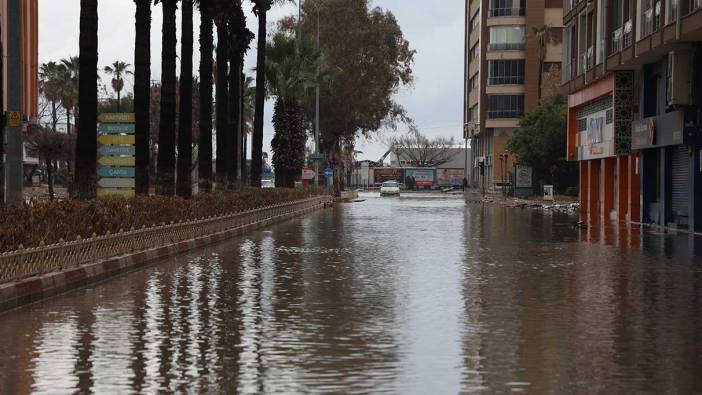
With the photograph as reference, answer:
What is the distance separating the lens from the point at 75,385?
8.71 meters

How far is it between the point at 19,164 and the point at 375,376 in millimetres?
11800

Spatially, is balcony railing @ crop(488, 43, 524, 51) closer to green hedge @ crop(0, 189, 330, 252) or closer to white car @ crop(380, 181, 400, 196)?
white car @ crop(380, 181, 400, 196)

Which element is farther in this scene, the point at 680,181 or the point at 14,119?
the point at 680,181

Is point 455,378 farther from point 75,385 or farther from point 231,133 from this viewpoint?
point 231,133

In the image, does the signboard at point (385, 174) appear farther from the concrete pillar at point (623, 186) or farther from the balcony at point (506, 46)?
the concrete pillar at point (623, 186)

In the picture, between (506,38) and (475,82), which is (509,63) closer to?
(506,38)

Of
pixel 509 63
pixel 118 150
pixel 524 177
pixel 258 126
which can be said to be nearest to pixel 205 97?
pixel 118 150

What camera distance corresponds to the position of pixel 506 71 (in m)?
120

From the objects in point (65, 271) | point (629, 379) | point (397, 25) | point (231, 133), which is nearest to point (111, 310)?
point (65, 271)

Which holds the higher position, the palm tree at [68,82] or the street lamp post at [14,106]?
the palm tree at [68,82]

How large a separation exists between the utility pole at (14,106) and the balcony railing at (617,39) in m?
31.2

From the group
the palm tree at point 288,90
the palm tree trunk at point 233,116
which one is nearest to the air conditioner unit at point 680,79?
the palm tree trunk at point 233,116

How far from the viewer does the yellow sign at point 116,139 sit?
34.7m

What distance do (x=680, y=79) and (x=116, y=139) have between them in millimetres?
18272
